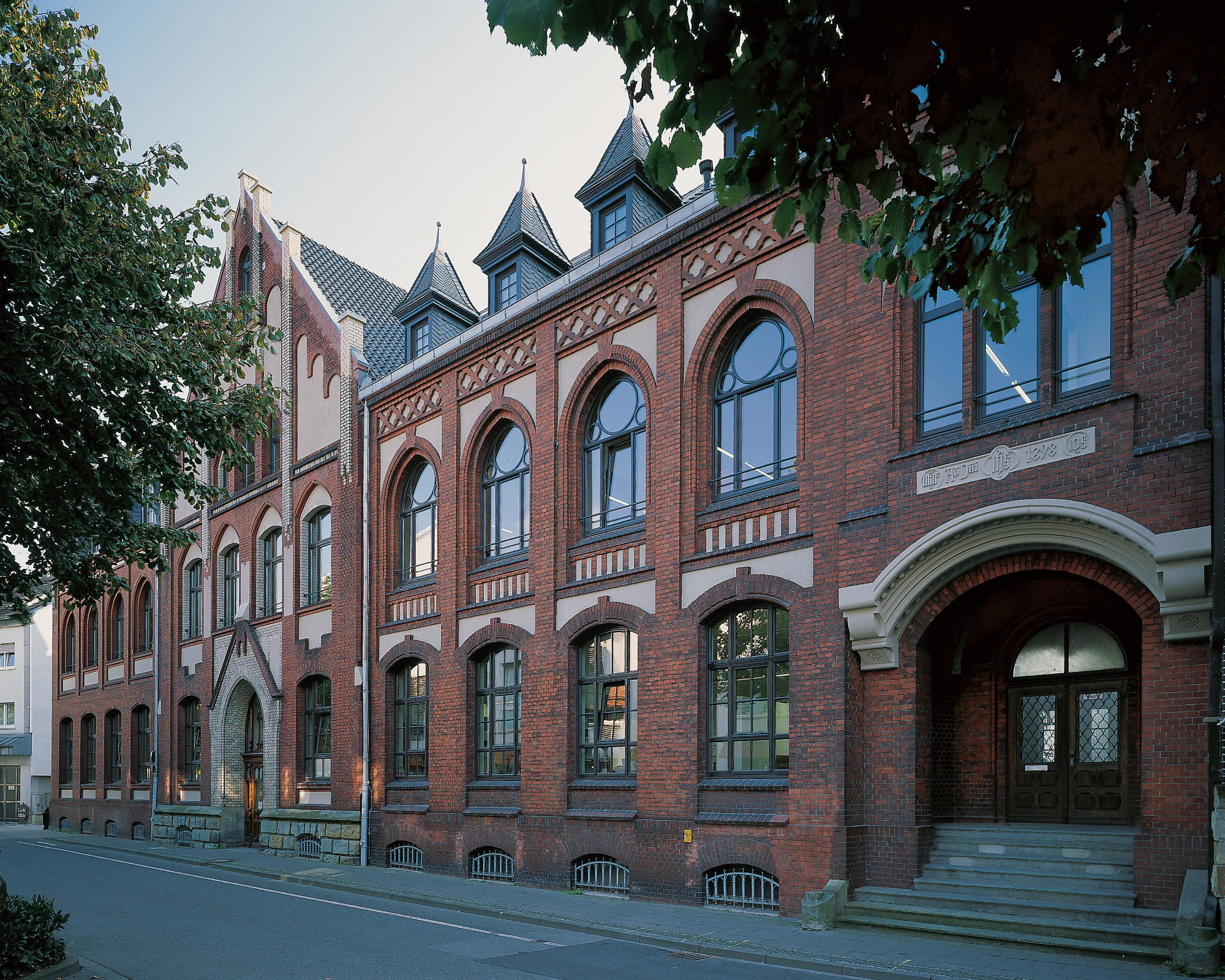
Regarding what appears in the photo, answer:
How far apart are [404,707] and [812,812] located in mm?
10978

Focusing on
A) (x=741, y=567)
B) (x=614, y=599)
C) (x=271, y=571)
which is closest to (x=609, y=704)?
(x=614, y=599)

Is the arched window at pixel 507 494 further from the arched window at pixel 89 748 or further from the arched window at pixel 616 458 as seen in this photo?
the arched window at pixel 89 748

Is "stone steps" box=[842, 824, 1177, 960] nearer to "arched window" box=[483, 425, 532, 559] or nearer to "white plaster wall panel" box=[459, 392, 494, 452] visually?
"arched window" box=[483, 425, 532, 559]

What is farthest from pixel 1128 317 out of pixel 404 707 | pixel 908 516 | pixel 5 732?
pixel 5 732

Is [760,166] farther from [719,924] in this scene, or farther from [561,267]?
[561,267]

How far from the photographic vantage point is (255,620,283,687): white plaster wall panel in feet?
82.8

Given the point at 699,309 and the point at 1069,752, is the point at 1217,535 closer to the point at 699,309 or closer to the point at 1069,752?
the point at 1069,752

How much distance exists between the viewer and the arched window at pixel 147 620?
111ft

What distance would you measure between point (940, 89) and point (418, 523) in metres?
18.4

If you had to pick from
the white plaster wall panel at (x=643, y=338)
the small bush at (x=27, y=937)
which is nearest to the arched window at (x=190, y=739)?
the white plaster wall panel at (x=643, y=338)

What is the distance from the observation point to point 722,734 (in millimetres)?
14672

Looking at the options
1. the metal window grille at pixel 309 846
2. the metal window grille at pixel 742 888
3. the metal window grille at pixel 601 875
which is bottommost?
the metal window grille at pixel 309 846

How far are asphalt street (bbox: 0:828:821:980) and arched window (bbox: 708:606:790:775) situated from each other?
258 centimetres

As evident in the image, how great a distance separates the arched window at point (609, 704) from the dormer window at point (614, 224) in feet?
22.4
